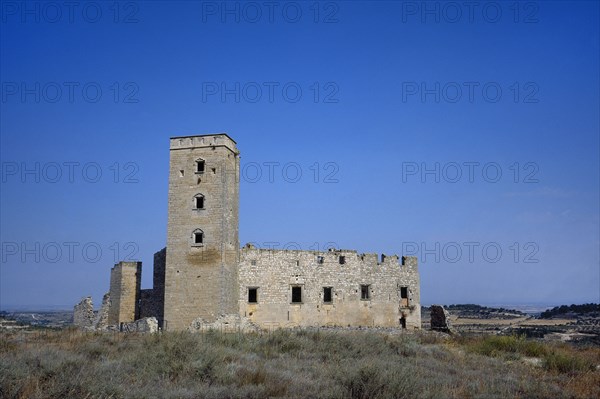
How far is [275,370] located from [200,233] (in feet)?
47.5

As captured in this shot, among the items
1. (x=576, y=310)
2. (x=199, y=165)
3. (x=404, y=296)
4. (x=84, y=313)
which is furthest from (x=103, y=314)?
(x=576, y=310)

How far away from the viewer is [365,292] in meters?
28.6

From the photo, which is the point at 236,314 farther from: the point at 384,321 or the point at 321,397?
the point at 321,397

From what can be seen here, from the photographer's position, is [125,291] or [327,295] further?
[327,295]

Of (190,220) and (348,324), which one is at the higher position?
(190,220)

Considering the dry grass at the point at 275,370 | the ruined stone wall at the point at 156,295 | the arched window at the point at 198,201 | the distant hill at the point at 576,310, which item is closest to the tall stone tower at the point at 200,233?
the arched window at the point at 198,201

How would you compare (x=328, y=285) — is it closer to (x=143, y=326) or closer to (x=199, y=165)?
(x=199, y=165)

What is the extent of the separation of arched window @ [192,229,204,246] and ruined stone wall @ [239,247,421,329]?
267 cm

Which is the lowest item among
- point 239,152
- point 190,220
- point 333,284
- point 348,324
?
point 348,324

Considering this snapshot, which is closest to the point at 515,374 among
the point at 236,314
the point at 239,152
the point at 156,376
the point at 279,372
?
the point at 279,372

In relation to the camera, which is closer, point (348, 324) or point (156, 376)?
point (156, 376)

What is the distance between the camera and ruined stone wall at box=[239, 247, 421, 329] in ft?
87.0

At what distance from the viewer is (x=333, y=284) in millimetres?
27875

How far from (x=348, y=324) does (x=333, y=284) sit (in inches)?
90.7
